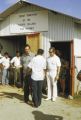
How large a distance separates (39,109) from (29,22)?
242 inches

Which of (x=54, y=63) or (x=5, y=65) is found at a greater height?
(x=54, y=63)

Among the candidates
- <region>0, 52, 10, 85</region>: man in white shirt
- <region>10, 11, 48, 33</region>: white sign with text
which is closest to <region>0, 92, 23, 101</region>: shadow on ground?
<region>0, 52, 10, 85</region>: man in white shirt

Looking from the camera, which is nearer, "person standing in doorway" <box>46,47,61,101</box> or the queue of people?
the queue of people

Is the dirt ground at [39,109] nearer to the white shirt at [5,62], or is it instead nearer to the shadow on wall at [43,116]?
the shadow on wall at [43,116]

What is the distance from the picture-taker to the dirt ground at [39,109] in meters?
11.3

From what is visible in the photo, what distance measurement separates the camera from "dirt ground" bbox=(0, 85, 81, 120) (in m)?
11.3

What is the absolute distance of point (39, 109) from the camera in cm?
1242

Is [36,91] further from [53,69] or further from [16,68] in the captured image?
[16,68]

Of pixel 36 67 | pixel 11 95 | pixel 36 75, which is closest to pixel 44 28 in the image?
pixel 11 95

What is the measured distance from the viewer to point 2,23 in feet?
61.3

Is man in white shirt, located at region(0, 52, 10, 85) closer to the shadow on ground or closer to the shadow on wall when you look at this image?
the shadow on ground

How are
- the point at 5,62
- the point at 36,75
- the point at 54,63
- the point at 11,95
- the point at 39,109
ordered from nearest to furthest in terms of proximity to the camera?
the point at 39,109, the point at 36,75, the point at 54,63, the point at 11,95, the point at 5,62

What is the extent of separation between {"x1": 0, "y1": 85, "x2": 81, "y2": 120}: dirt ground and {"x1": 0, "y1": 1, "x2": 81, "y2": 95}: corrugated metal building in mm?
1631

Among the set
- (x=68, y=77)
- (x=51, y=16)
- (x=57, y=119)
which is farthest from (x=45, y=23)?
(x=57, y=119)
